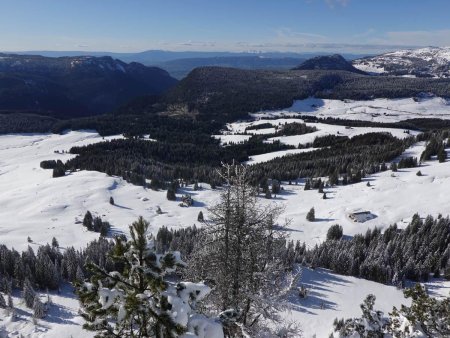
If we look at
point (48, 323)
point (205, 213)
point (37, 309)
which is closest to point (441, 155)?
point (205, 213)

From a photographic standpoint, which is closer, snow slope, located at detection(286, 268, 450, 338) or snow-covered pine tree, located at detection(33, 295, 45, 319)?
snow-covered pine tree, located at detection(33, 295, 45, 319)

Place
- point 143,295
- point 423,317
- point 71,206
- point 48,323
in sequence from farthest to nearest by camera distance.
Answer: point 71,206, point 48,323, point 423,317, point 143,295

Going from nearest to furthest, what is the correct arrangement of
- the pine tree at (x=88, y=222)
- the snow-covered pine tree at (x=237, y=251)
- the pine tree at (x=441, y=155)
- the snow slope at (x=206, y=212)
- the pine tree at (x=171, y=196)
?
1. the snow-covered pine tree at (x=237, y=251)
2. the snow slope at (x=206, y=212)
3. the pine tree at (x=88, y=222)
4. the pine tree at (x=171, y=196)
5. the pine tree at (x=441, y=155)

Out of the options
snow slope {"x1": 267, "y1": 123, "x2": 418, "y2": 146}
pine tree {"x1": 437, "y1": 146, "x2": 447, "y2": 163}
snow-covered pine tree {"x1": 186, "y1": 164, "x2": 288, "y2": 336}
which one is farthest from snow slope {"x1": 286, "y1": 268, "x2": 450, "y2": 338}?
snow slope {"x1": 267, "y1": 123, "x2": 418, "y2": 146}

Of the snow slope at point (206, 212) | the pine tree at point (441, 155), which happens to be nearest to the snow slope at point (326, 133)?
the snow slope at point (206, 212)

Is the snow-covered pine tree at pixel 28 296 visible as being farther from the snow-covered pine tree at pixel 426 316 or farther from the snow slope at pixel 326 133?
the snow slope at pixel 326 133

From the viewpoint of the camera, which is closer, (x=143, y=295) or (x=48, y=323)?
(x=143, y=295)

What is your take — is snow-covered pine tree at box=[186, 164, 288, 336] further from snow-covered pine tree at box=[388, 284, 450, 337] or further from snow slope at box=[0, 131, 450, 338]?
snow slope at box=[0, 131, 450, 338]

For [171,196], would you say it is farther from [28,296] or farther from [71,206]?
[28,296]

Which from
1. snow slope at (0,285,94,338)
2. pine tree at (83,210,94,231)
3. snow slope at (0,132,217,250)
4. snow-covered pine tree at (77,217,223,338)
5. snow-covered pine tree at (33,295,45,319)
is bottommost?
snow slope at (0,132,217,250)
